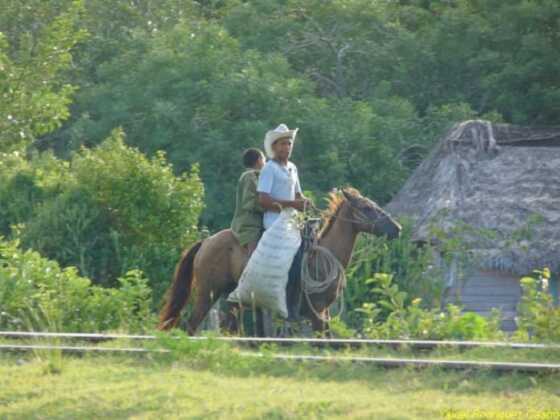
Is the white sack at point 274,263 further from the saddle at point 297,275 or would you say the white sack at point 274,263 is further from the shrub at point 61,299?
the shrub at point 61,299

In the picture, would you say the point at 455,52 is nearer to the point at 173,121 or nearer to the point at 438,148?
the point at 438,148

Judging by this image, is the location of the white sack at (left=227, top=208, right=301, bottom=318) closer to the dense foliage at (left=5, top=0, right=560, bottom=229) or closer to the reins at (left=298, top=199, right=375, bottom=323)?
the reins at (left=298, top=199, right=375, bottom=323)

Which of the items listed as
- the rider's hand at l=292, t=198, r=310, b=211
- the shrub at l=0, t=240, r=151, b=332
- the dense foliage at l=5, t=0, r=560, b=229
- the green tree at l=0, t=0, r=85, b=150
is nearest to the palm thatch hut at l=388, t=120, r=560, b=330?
the dense foliage at l=5, t=0, r=560, b=229

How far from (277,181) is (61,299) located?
270 centimetres

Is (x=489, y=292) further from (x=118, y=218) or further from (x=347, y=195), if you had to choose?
(x=347, y=195)

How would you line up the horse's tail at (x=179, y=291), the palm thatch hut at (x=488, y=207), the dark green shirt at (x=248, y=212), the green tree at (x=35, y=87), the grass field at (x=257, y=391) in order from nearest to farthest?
the grass field at (x=257, y=391)
the dark green shirt at (x=248, y=212)
the horse's tail at (x=179, y=291)
the green tree at (x=35, y=87)
the palm thatch hut at (x=488, y=207)

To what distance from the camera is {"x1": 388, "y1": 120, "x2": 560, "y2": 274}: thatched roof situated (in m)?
19.0

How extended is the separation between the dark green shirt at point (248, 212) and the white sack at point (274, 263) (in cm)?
56

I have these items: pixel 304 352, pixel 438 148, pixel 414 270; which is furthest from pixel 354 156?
pixel 304 352

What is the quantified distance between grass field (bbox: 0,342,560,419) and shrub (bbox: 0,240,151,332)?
2.48 metres

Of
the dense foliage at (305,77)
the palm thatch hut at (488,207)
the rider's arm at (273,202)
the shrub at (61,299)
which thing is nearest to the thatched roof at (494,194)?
the palm thatch hut at (488,207)

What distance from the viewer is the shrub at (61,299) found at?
39.7ft

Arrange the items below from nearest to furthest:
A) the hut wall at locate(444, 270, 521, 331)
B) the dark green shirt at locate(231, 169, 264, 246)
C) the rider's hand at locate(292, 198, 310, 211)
Result: 1. the rider's hand at locate(292, 198, 310, 211)
2. the dark green shirt at locate(231, 169, 264, 246)
3. the hut wall at locate(444, 270, 521, 331)

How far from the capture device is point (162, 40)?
2458 cm
